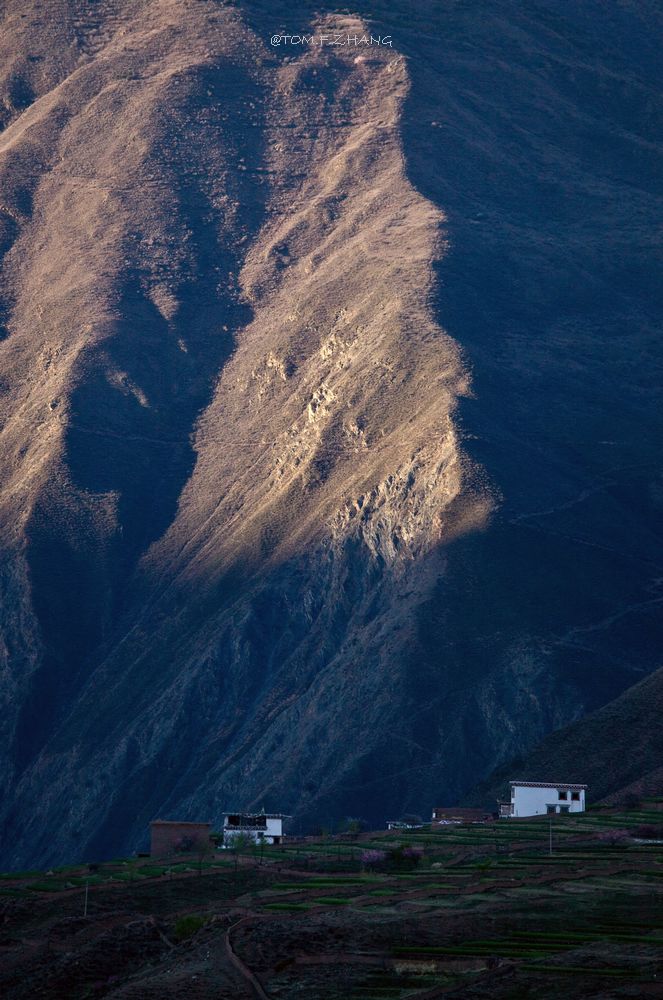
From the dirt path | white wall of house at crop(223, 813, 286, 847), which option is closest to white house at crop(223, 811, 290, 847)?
white wall of house at crop(223, 813, 286, 847)

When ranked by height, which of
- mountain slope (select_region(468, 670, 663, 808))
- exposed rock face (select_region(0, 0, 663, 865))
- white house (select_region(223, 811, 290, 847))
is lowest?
white house (select_region(223, 811, 290, 847))

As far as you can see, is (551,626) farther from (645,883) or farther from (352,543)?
(645,883)

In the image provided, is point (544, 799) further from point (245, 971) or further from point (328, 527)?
point (328, 527)

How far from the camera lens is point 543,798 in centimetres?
10575

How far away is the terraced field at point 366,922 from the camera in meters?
56.9

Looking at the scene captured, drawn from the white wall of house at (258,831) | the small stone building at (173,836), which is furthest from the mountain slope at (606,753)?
the small stone building at (173,836)

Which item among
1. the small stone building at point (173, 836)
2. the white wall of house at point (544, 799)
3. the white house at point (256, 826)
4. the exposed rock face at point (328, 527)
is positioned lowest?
the small stone building at point (173, 836)

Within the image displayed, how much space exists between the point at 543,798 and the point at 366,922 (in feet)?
139

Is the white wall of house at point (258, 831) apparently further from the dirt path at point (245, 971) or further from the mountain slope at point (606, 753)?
the dirt path at point (245, 971)

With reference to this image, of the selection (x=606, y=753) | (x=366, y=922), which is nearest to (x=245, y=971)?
(x=366, y=922)

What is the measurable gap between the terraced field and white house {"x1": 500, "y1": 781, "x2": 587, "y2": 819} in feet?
32.4

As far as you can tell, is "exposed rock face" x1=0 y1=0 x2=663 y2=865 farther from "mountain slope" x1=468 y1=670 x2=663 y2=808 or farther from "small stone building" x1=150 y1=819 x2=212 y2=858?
"small stone building" x1=150 y1=819 x2=212 y2=858

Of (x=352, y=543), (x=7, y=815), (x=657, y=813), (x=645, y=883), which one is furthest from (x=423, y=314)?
(x=645, y=883)

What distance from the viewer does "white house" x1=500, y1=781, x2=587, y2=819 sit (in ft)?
344
